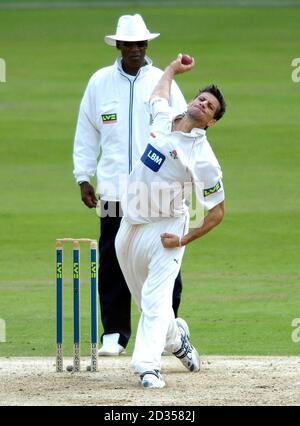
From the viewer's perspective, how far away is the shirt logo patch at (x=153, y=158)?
7520 mm

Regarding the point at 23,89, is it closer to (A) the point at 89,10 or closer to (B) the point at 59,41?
(B) the point at 59,41

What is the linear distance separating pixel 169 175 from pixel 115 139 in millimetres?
1259

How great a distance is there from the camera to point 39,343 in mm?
9250

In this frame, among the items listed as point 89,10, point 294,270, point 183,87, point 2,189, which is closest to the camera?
point 294,270

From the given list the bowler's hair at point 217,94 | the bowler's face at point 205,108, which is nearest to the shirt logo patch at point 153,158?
the bowler's face at point 205,108

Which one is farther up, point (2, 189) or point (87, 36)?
point (87, 36)

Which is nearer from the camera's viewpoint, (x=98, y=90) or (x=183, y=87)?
(x=98, y=90)

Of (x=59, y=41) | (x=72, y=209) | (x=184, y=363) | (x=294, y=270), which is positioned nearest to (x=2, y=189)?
(x=72, y=209)

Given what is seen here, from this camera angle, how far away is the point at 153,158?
7531 millimetres

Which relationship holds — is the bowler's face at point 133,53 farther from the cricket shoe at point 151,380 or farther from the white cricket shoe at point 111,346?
the cricket shoe at point 151,380

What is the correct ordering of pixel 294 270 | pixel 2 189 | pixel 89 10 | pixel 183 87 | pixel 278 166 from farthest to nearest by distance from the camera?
pixel 89 10, pixel 183 87, pixel 278 166, pixel 2 189, pixel 294 270

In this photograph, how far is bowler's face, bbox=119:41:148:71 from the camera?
28.7 ft

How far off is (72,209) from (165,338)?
277 inches

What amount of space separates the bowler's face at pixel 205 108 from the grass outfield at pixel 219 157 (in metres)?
1.94
